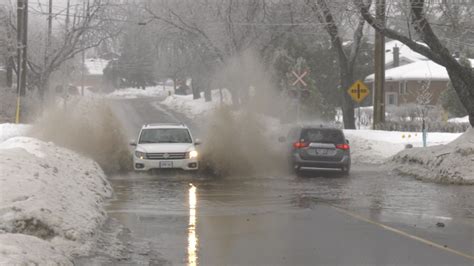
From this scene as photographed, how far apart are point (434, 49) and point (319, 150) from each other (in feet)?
14.3

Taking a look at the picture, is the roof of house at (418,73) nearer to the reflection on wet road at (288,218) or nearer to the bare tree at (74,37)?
the bare tree at (74,37)

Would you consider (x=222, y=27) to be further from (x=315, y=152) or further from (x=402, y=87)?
(x=315, y=152)

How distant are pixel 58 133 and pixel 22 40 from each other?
45.4 ft

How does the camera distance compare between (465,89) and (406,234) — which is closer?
(406,234)

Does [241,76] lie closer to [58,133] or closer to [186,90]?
[58,133]

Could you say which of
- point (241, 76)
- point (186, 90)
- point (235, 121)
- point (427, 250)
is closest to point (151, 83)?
point (186, 90)

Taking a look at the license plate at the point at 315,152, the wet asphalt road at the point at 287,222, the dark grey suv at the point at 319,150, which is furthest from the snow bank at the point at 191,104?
the wet asphalt road at the point at 287,222

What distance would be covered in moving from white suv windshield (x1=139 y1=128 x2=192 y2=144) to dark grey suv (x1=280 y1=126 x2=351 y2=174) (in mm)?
3210

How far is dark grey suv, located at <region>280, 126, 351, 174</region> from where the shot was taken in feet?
64.6

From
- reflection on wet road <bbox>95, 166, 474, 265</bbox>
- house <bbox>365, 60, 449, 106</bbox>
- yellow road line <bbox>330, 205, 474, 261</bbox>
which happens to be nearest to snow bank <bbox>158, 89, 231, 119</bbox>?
house <bbox>365, 60, 449, 106</bbox>

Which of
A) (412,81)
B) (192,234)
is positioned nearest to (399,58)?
(412,81)

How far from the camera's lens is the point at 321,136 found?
20.0 meters

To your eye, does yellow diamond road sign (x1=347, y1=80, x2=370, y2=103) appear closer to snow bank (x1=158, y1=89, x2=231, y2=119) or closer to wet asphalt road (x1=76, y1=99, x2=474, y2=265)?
wet asphalt road (x1=76, y1=99, x2=474, y2=265)

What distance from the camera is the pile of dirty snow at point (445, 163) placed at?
18.1 m
